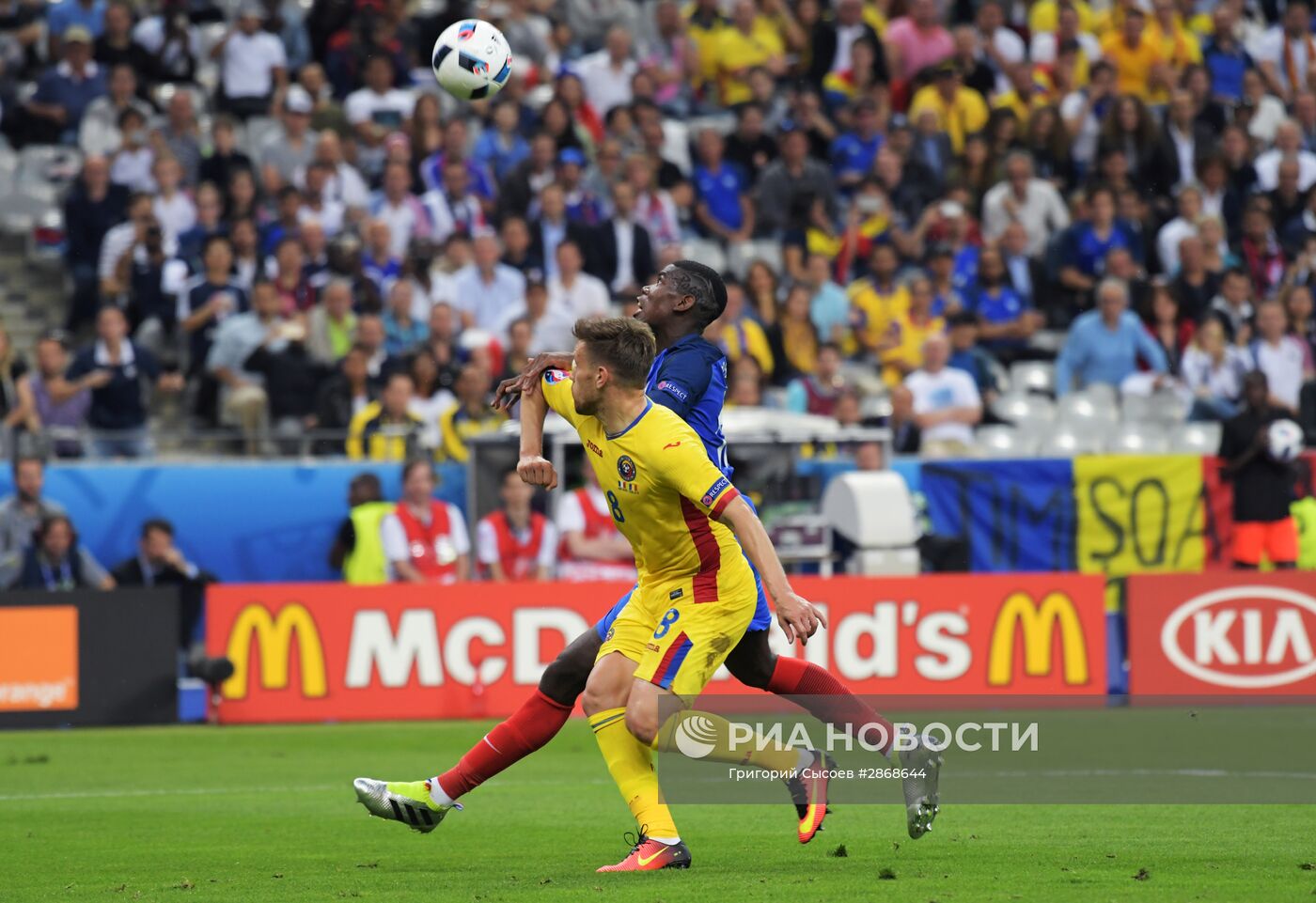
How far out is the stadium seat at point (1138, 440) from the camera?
19016 millimetres

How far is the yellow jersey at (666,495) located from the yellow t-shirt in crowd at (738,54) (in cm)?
1572

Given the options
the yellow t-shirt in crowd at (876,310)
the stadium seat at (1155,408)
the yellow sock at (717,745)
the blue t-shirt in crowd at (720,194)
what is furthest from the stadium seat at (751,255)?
the yellow sock at (717,745)

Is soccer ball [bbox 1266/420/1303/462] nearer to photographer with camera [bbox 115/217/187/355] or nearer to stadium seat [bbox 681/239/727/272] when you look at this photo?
stadium seat [bbox 681/239/727/272]

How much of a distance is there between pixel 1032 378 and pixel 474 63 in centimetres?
1096

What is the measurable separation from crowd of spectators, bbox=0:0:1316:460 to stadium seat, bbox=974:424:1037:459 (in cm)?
30

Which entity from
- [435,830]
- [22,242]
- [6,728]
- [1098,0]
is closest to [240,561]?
[6,728]

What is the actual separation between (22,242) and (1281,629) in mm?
12849

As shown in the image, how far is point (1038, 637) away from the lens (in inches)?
642

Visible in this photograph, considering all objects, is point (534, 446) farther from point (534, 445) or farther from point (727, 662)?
point (727, 662)

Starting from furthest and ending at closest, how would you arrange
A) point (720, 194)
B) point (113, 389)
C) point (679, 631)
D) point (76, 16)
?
point (720, 194)
point (76, 16)
point (113, 389)
point (679, 631)

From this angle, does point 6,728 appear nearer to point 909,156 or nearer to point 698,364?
point 698,364

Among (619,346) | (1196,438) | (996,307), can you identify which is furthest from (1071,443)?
(619,346)

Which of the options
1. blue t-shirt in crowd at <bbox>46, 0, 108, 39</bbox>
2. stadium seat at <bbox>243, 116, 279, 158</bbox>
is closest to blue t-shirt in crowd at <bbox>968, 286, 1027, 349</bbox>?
stadium seat at <bbox>243, 116, 279, 158</bbox>

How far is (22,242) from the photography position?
2036cm
